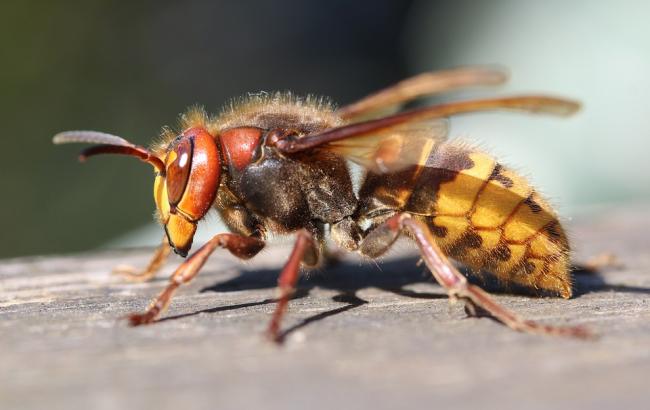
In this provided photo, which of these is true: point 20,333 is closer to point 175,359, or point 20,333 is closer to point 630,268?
point 175,359

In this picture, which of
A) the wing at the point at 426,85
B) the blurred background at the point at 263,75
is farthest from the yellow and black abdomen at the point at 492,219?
the blurred background at the point at 263,75

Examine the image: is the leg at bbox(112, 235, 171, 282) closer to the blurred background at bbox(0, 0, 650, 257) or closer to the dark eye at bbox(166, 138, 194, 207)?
the dark eye at bbox(166, 138, 194, 207)

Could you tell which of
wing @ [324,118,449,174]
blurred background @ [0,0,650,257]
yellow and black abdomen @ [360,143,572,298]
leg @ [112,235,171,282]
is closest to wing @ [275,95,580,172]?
wing @ [324,118,449,174]

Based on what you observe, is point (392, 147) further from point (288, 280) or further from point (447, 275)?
point (288, 280)

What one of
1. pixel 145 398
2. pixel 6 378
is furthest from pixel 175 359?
pixel 6 378

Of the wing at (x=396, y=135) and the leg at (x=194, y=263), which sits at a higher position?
the wing at (x=396, y=135)

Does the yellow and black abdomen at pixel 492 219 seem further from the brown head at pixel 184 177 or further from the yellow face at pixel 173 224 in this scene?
the yellow face at pixel 173 224
